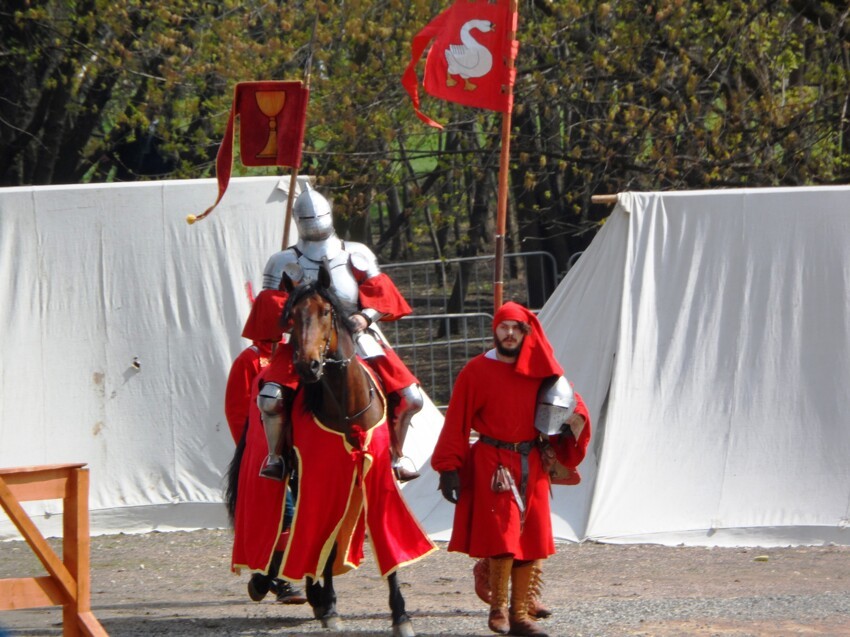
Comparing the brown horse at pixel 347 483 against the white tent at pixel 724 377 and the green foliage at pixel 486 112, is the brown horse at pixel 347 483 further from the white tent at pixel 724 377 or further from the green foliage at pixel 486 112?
the green foliage at pixel 486 112

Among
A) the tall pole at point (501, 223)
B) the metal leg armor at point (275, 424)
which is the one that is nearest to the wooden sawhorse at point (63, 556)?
the metal leg armor at point (275, 424)

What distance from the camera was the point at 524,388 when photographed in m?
5.11

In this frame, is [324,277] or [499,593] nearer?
[324,277]

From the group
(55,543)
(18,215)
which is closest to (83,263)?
(18,215)

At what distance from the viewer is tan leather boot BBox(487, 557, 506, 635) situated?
16.6ft

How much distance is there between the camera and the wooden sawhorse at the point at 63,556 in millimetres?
4055

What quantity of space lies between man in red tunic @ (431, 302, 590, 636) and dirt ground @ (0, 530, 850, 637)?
0.27 metres

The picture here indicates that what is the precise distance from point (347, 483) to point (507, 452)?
0.65m

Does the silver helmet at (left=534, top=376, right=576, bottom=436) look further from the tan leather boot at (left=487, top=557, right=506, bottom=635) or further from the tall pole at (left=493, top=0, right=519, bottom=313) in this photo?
the tall pole at (left=493, top=0, right=519, bottom=313)

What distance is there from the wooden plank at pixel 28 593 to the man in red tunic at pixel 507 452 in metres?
1.59

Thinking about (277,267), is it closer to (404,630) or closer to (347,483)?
(347,483)

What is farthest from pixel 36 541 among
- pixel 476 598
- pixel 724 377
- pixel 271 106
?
pixel 724 377

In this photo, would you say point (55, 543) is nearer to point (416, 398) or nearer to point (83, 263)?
point (83, 263)

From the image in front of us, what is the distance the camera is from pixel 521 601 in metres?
5.11
